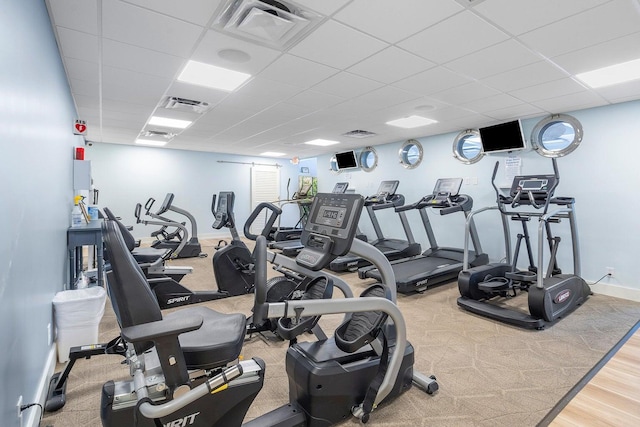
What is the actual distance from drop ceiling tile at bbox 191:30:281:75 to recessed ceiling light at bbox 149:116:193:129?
2.80m

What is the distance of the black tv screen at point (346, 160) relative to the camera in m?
8.52

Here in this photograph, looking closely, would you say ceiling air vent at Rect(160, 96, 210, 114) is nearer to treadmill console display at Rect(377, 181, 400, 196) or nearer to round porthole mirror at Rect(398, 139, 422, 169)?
treadmill console display at Rect(377, 181, 400, 196)

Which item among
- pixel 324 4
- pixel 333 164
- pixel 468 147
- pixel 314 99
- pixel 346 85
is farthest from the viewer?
pixel 333 164

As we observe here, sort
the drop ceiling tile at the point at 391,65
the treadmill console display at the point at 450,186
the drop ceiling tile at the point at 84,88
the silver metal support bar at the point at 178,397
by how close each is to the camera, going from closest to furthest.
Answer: the silver metal support bar at the point at 178,397, the drop ceiling tile at the point at 391,65, the drop ceiling tile at the point at 84,88, the treadmill console display at the point at 450,186

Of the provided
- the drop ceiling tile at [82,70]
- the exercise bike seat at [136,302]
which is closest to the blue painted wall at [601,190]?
the exercise bike seat at [136,302]

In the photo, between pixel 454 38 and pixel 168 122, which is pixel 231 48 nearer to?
pixel 454 38

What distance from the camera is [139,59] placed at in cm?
299

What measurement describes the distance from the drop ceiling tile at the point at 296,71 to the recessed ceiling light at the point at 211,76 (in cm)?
32

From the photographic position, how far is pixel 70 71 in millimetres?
3307

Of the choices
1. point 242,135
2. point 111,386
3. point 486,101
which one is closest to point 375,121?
point 486,101

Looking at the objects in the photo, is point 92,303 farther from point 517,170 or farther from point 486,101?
point 517,170

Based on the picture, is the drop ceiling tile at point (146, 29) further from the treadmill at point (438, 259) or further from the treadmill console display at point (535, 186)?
the treadmill console display at point (535, 186)

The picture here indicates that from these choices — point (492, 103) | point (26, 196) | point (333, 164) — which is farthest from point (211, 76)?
point (333, 164)

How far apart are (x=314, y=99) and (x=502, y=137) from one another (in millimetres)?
3334
